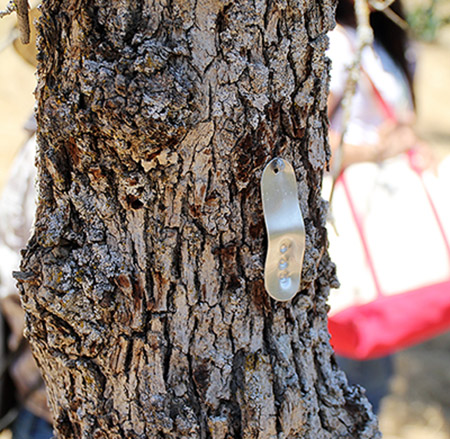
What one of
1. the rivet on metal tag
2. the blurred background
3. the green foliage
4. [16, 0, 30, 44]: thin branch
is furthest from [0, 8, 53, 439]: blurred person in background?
the green foliage

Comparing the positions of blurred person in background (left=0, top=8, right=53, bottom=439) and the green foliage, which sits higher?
the green foliage

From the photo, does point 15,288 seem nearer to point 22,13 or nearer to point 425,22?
point 22,13

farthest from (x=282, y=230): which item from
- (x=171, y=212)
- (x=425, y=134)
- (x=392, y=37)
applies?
(x=425, y=134)

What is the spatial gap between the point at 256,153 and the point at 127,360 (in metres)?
0.32

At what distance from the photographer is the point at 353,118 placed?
193cm

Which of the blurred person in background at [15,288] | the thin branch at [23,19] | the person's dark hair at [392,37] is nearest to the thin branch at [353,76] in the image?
the thin branch at [23,19]

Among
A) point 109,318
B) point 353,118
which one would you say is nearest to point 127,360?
point 109,318

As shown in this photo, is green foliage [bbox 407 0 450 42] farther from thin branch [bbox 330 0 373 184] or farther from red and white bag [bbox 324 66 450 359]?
thin branch [bbox 330 0 373 184]

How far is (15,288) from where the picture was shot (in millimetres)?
1468

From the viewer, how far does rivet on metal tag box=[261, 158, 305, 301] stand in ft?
2.33

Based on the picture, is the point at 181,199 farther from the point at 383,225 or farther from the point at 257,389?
the point at 383,225

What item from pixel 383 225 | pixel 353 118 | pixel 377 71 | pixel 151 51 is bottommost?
pixel 151 51

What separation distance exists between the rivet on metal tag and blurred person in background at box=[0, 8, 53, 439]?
0.84 meters

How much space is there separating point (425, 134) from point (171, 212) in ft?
17.1
